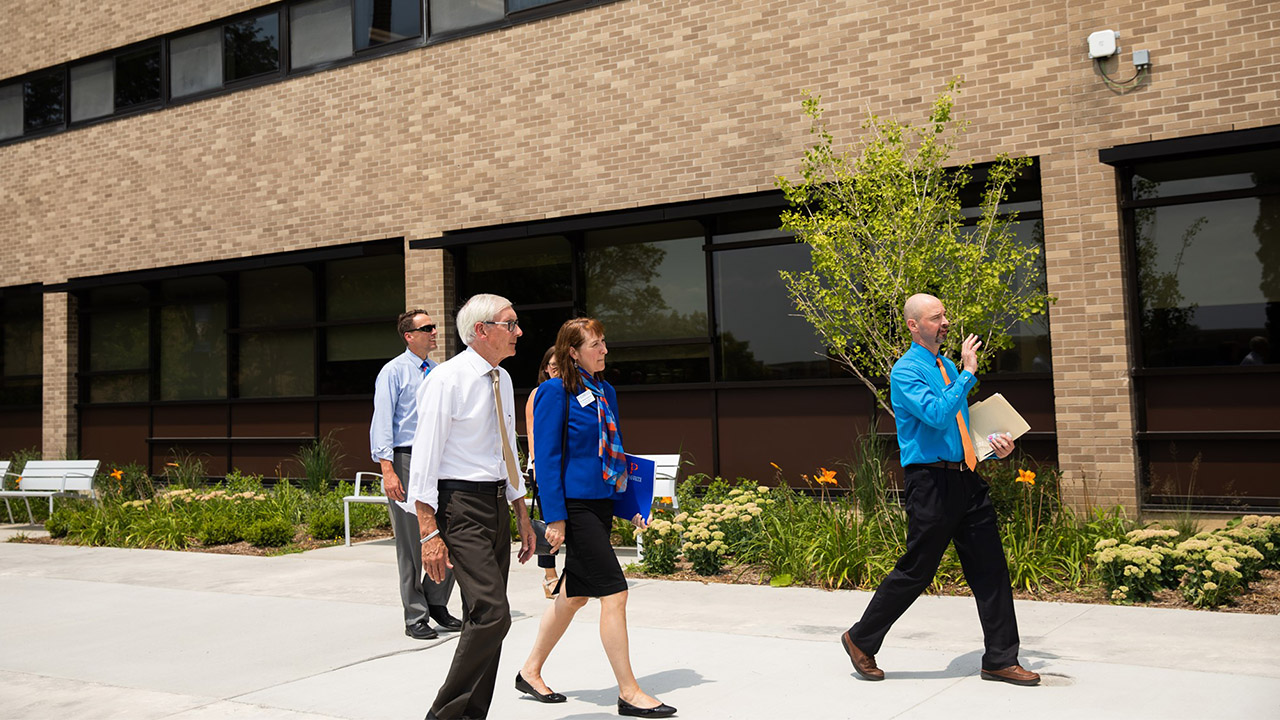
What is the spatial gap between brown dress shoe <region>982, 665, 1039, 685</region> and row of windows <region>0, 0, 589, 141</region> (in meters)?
10.0

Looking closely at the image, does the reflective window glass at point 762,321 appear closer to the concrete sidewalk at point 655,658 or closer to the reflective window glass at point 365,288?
the concrete sidewalk at point 655,658

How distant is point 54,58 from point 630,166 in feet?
38.2

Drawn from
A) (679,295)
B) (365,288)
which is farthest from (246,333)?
(679,295)

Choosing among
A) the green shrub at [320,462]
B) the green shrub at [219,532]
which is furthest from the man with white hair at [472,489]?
the green shrub at [320,462]

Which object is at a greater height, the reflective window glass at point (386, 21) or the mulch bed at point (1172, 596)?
the reflective window glass at point (386, 21)

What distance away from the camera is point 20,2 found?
1906 centimetres

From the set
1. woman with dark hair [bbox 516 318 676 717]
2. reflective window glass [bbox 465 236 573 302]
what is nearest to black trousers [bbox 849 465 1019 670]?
woman with dark hair [bbox 516 318 676 717]

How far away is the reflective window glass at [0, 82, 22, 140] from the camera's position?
63.2ft

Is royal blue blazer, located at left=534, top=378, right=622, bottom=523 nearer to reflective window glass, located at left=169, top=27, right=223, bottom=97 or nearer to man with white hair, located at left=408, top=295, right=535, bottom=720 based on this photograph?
man with white hair, located at left=408, top=295, right=535, bottom=720

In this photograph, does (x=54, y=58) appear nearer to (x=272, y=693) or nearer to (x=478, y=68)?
(x=478, y=68)

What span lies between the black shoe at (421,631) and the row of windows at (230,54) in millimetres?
8583

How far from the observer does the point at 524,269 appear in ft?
46.0

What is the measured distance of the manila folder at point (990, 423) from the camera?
558 cm

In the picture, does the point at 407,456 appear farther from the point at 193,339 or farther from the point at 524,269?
the point at 193,339
